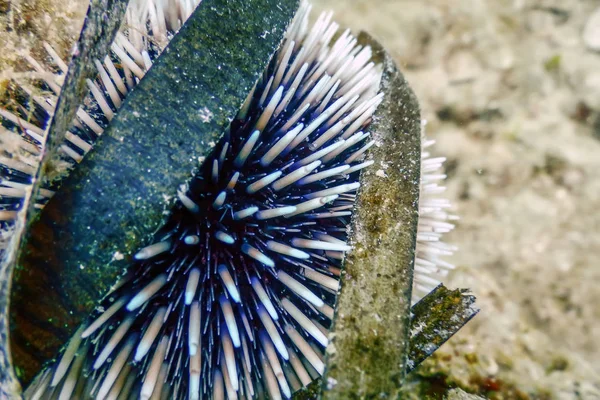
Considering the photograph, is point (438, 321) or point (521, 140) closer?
point (438, 321)

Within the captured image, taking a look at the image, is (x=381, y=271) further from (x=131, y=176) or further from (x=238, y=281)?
(x=131, y=176)

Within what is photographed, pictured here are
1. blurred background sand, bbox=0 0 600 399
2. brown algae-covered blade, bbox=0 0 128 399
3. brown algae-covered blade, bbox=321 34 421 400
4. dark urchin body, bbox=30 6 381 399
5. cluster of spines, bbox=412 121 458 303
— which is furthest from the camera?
blurred background sand, bbox=0 0 600 399

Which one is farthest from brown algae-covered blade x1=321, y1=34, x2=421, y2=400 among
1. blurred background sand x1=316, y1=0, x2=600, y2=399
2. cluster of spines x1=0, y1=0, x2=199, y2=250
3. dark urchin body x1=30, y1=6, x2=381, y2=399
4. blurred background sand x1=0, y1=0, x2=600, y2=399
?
blurred background sand x1=0, y1=0, x2=600, y2=399

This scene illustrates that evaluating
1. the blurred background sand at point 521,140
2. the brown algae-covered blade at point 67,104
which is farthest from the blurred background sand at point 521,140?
the brown algae-covered blade at point 67,104

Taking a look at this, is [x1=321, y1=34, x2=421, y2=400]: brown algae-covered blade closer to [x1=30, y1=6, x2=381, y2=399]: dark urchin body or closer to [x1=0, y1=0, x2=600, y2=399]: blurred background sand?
[x1=30, y1=6, x2=381, y2=399]: dark urchin body

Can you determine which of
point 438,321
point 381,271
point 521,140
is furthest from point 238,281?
point 521,140

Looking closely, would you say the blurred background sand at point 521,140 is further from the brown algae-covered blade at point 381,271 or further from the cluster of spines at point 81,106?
the cluster of spines at point 81,106

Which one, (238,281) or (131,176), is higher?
(131,176)
